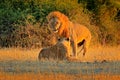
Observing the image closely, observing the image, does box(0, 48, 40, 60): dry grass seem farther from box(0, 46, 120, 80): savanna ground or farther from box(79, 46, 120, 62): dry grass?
box(0, 46, 120, 80): savanna ground

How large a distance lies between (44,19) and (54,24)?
30.5 ft

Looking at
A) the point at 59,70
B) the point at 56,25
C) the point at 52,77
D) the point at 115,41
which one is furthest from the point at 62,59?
the point at 115,41

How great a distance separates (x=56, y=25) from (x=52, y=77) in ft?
18.0

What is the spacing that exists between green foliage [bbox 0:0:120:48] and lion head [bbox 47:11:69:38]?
229 inches

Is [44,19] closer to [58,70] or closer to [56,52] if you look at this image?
[56,52]

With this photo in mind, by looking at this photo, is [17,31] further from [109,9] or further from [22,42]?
[109,9]

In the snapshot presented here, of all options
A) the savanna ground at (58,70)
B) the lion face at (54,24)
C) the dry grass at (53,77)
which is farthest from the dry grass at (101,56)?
the dry grass at (53,77)

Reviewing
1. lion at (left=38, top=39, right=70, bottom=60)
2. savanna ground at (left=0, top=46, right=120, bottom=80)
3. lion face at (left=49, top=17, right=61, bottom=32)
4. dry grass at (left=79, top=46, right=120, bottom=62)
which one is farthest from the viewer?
lion face at (left=49, top=17, right=61, bottom=32)

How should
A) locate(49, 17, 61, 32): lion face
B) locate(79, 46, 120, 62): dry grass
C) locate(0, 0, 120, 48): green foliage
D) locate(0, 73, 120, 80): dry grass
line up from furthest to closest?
locate(0, 0, 120, 48): green foliage → locate(49, 17, 61, 32): lion face → locate(79, 46, 120, 62): dry grass → locate(0, 73, 120, 80): dry grass

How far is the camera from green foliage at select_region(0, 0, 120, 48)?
2441 centimetres

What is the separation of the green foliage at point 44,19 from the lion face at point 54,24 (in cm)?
613

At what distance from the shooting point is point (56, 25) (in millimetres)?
17156

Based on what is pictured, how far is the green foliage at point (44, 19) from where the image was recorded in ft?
80.1

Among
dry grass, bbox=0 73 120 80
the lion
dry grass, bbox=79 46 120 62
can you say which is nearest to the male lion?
dry grass, bbox=79 46 120 62
